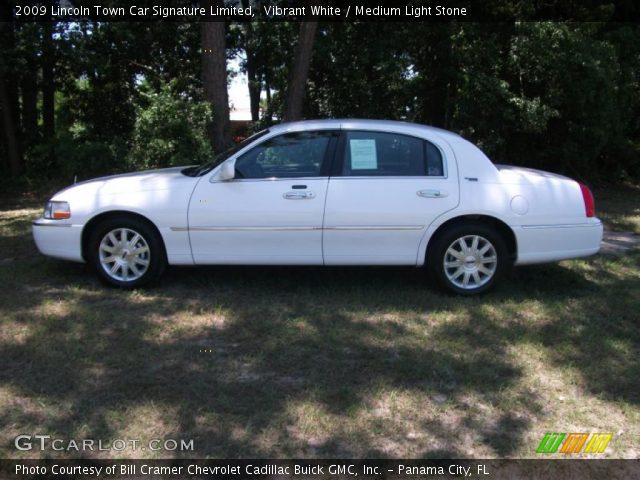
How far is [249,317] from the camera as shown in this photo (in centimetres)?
514

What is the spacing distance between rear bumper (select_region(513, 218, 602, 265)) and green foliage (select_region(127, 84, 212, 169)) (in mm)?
5670

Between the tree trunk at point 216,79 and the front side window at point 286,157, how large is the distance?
512 centimetres

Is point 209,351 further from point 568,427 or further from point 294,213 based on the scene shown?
point 568,427

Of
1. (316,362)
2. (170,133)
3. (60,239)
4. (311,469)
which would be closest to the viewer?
(311,469)

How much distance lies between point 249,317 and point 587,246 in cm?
303

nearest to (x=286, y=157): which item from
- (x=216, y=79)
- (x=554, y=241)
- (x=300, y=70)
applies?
(x=554, y=241)

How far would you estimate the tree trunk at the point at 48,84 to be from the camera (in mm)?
12766

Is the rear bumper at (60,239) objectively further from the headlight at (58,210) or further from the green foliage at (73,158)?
the green foliage at (73,158)

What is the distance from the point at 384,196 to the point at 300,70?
627 cm

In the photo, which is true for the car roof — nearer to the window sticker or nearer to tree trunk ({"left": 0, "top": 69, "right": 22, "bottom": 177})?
the window sticker

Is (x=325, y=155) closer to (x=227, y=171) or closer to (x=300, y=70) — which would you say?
(x=227, y=171)

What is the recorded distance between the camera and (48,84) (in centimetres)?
1375

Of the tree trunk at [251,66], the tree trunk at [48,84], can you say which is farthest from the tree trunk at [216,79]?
the tree trunk at [48,84]

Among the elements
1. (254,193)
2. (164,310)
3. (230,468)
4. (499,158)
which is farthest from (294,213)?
(499,158)
